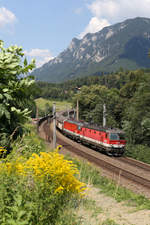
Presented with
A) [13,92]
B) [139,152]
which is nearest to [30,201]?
[13,92]

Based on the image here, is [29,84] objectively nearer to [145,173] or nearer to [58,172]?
[58,172]

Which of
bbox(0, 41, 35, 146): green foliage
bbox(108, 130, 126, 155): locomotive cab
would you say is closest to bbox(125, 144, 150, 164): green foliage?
A: bbox(108, 130, 126, 155): locomotive cab

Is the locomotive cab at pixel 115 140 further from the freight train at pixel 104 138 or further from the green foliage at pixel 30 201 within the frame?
the green foliage at pixel 30 201

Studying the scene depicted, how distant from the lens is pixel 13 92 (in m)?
3.95

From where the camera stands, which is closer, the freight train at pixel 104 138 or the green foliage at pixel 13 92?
the green foliage at pixel 13 92

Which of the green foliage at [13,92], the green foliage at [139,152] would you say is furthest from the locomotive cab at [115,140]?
the green foliage at [13,92]

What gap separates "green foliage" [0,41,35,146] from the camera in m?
3.74

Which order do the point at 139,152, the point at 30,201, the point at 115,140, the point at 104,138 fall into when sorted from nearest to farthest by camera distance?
1. the point at 30,201
2. the point at 115,140
3. the point at 139,152
4. the point at 104,138

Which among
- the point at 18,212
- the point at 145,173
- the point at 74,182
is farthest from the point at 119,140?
the point at 18,212

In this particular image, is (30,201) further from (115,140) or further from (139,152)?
(139,152)

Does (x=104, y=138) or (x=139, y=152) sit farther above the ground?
(x=104, y=138)

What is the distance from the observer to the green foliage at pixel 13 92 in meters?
3.74

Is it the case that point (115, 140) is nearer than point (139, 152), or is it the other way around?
point (115, 140)

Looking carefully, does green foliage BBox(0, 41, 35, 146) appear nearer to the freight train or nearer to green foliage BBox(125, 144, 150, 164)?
the freight train
